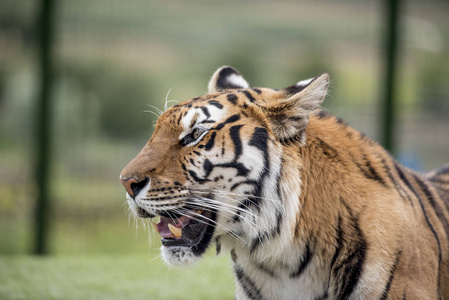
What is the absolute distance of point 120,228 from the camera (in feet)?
15.1

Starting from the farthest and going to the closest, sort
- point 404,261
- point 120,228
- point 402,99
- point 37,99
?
point 402,99, point 120,228, point 37,99, point 404,261

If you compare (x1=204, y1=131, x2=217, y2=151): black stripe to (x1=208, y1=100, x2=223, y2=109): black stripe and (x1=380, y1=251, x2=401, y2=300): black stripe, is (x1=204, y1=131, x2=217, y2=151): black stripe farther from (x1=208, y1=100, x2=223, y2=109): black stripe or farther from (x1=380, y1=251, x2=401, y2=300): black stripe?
(x1=380, y1=251, x2=401, y2=300): black stripe

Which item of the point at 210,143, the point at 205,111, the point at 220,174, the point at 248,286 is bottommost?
the point at 248,286

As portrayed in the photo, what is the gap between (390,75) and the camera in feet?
16.4

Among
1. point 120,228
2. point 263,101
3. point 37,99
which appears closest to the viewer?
point 263,101

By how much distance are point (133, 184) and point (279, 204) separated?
53cm

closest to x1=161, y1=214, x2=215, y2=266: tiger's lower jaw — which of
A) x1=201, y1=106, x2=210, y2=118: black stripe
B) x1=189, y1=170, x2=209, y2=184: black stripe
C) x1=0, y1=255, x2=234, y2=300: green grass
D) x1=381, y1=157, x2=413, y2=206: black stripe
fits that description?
x1=189, y1=170, x2=209, y2=184: black stripe

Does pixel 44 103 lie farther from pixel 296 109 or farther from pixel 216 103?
pixel 296 109

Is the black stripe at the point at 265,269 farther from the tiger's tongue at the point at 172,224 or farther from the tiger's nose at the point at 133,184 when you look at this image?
the tiger's nose at the point at 133,184

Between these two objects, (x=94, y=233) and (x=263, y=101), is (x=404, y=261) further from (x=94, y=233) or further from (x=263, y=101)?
(x=94, y=233)

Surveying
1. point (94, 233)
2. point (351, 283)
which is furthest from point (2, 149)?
point (351, 283)

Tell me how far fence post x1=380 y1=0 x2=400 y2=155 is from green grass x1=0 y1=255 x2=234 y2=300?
6.14 feet

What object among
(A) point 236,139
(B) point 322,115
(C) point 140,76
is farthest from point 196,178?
(C) point 140,76

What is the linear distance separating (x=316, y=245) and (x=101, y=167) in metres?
2.75
